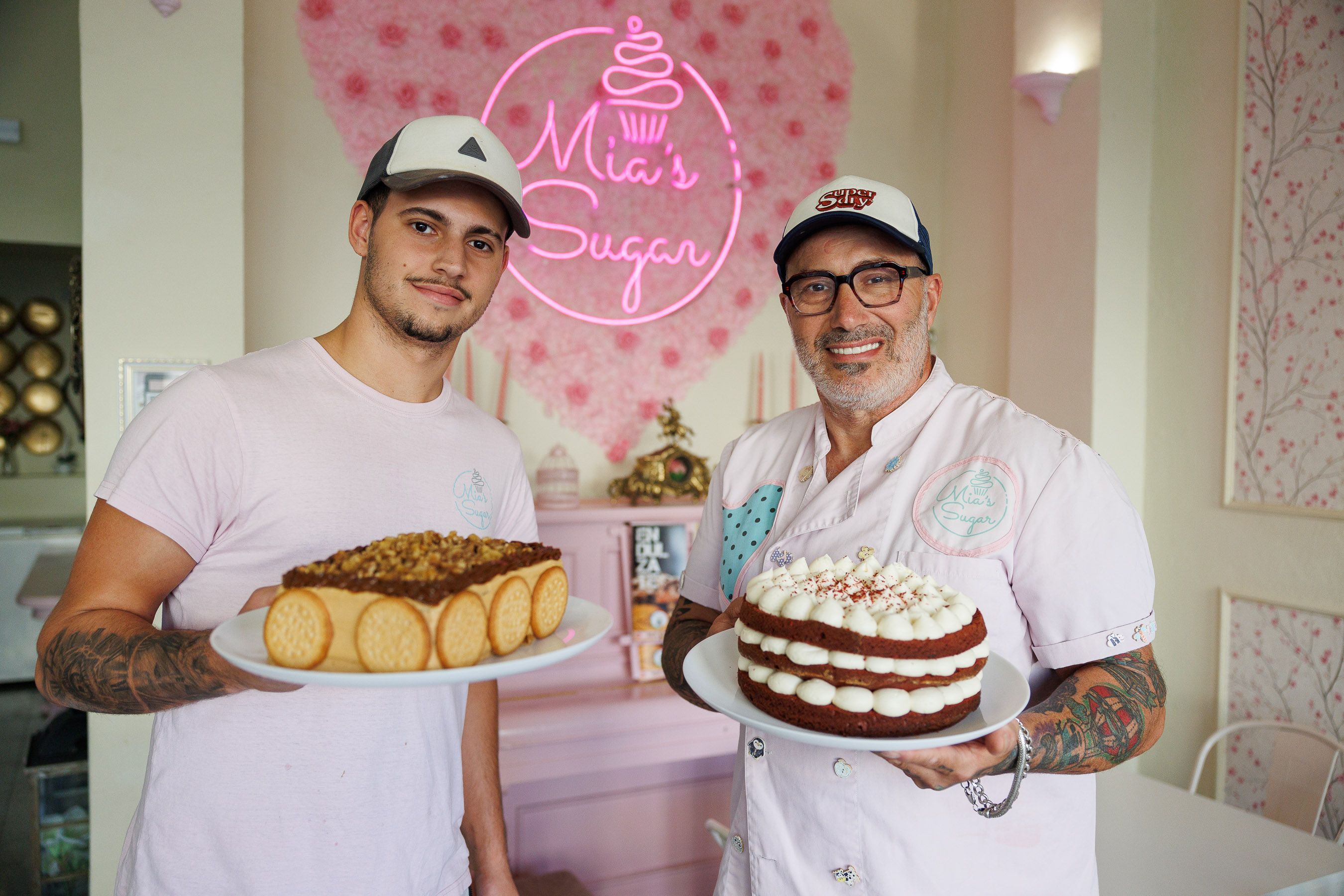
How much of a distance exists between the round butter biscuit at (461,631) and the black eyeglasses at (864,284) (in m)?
0.84

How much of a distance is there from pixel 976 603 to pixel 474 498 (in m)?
0.91

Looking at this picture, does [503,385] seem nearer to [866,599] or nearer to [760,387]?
[760,387]

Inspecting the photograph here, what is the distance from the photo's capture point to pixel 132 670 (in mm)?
1172

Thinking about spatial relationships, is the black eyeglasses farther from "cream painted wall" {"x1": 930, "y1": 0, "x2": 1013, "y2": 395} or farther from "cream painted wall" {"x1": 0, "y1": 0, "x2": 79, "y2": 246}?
"cream painted wall" {"x1": 0, "y1": 0, "x2": 79, "y2": 246}

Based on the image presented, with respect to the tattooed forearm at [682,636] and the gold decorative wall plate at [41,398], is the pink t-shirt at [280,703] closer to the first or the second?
the tattooed forearm at [682,636]

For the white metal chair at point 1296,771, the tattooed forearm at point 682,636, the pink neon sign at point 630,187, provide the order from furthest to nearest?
the pink neon sign at point 630,187 < the white metal chair at point 1296,771 < the tattooed forearm at point 682,636

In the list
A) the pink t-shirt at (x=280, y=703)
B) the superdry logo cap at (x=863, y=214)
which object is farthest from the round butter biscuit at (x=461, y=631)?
the superdry logo cap at (x=863, y=214)

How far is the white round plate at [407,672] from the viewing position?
954mm

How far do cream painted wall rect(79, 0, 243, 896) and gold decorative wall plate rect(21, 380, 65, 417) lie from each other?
644cm

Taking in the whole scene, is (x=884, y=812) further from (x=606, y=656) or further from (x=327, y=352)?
(x=606, y=656)

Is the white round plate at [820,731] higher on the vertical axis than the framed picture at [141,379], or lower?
lower

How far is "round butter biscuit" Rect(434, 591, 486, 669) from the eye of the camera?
1.09 m

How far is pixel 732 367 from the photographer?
12.3 ft

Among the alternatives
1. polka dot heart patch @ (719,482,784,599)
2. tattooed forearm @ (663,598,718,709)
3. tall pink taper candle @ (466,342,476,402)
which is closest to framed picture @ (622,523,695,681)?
tall pink taper candle @ (466,342,476,402)
